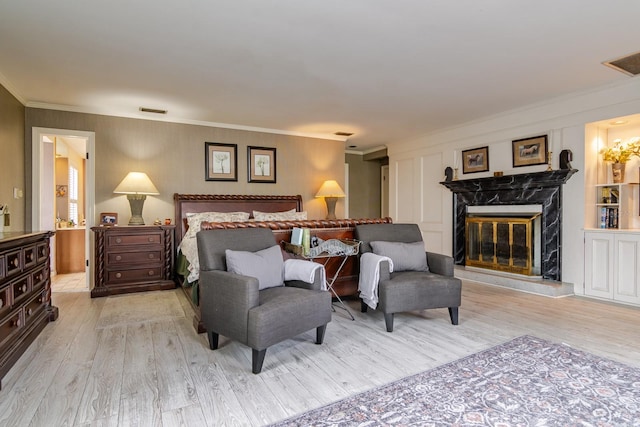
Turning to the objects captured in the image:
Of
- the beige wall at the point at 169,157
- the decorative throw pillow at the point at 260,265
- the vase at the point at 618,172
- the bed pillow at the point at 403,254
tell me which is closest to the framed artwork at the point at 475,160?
the vase at the point at 618,172

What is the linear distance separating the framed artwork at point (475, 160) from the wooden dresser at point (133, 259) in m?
4.75

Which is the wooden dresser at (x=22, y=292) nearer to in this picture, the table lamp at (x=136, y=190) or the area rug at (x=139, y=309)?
the area rug at (x=139, y=309)

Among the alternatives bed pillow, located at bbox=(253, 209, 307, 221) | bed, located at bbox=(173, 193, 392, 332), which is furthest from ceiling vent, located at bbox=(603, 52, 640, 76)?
bed pillow, located at bbox=(253, 209, 307, 221)

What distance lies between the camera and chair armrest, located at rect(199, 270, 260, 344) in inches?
91.0

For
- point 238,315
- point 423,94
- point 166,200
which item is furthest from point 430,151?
point 238,315

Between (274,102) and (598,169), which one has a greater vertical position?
(274,102)

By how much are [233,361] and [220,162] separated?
12.6 ft

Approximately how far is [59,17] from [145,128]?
2.74 meters

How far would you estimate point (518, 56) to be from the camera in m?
3.21

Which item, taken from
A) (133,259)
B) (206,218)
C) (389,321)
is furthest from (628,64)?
(133,259)

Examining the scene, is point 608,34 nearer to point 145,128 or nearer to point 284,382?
point 284,382

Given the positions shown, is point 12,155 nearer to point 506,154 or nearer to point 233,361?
point 233,361

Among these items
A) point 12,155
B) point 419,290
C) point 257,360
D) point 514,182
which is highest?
point 12,155

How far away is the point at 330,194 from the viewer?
20.1 feet
